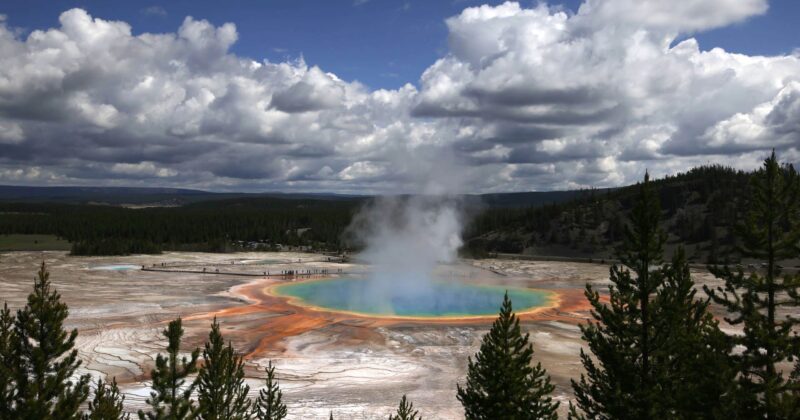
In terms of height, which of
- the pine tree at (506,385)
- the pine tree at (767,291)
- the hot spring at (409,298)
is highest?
the pine tree at (767,291)

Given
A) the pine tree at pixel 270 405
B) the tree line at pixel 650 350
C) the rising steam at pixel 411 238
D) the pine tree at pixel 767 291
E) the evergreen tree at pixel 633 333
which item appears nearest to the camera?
the pine tree at pixel 767 291

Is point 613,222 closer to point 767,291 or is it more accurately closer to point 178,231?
point 178,231

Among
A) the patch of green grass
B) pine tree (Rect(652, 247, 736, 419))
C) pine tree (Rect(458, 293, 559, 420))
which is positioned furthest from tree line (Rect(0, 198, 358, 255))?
pine tree (Rect(652, 247, 736, 419))

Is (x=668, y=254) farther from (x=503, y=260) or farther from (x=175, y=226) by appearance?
(x=175, y=226)

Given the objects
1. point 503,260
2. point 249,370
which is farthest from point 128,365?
point 503,260

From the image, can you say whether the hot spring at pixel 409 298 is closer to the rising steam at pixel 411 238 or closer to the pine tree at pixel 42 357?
the rising steam at pixel 411 238

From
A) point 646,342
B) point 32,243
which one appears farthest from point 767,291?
point 32,243

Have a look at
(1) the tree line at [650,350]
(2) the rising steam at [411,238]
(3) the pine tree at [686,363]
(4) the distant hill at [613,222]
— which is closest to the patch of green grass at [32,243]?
(2) the rising steam at [411,238]
